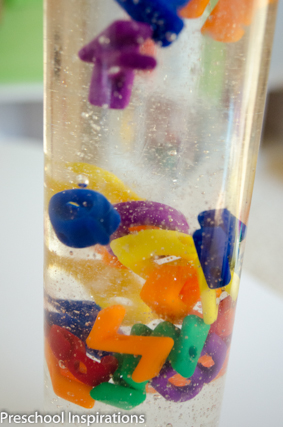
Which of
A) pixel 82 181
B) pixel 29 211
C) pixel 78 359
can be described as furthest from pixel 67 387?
pixel 29 211

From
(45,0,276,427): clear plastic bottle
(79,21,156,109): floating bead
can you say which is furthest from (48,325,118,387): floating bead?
(79,21,156,109): floating bead

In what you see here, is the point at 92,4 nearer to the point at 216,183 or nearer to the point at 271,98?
the point at 216,183

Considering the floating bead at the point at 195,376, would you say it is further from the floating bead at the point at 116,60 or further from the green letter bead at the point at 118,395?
the floating bead at the point at 116,60

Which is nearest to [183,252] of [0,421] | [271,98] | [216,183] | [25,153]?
[216,183]

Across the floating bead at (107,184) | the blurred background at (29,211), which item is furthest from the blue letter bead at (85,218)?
the blurred background at (29,211)

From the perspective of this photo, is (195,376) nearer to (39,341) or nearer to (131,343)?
(131,343)
